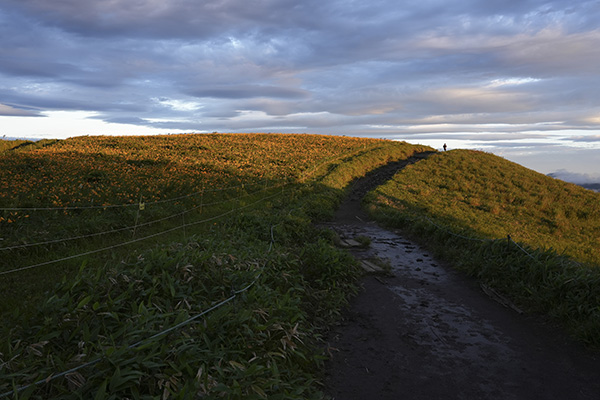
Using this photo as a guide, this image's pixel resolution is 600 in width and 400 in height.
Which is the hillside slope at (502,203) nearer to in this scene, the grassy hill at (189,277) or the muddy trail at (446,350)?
the grassy hill at (189,277)

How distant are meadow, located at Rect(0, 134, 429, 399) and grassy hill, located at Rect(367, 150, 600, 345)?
3.74m

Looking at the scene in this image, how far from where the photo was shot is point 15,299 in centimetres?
678

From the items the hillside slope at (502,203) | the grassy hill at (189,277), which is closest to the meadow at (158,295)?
the grassy hill at (189,277)

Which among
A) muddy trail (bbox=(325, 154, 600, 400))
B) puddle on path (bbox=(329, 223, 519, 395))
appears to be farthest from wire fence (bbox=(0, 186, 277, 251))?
muddy trail (bbox=(325, 154, 600, 400))

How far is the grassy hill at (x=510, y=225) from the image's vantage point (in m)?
7.48

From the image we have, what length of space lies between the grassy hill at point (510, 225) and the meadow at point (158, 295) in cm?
374

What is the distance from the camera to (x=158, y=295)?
594 centimetres

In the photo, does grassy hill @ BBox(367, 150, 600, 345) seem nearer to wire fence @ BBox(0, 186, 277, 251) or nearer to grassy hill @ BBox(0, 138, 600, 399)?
grassy hill @ BBox(0, 138, 600, 399)

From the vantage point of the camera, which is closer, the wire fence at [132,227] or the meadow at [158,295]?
the meadow at [158,295]

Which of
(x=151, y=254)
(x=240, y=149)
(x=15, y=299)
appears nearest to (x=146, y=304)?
(x=151, y=254)

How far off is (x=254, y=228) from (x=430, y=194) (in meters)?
16.6

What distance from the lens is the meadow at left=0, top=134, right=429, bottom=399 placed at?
4.15m

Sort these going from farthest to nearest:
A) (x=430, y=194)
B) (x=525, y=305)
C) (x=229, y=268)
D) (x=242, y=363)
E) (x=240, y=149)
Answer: (x=240, y=149) → (x=430, y=194) → (x=525, y=305) → (x=229, y=268) → (x=242, y=363)

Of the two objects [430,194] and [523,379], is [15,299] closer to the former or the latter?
[523,379]
